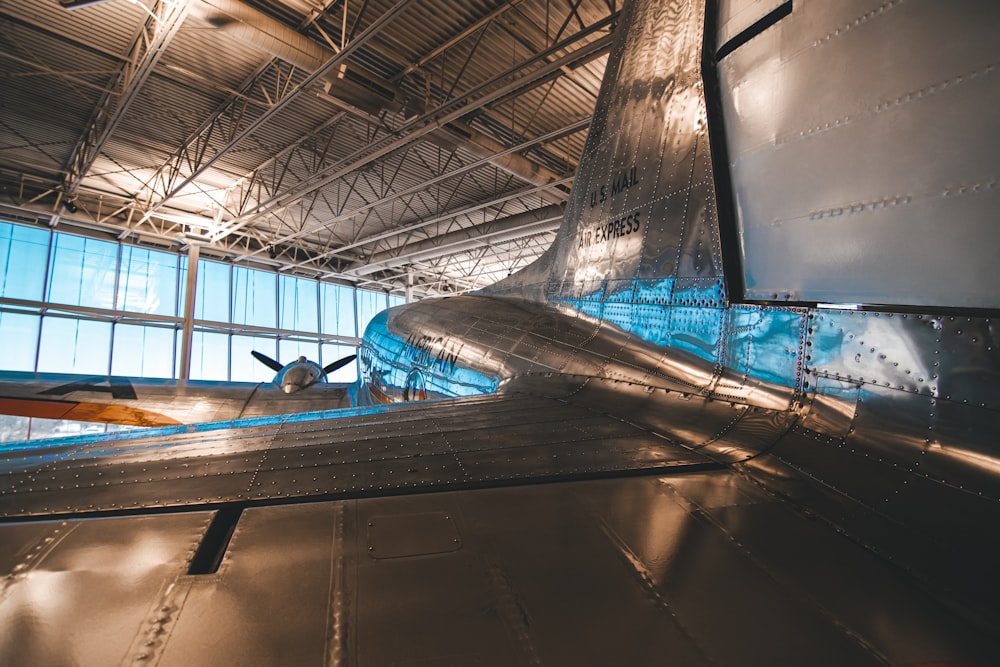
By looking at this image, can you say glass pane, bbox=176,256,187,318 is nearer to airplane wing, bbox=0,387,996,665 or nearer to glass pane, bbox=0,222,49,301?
glass pane, bbox=0,222,49,301

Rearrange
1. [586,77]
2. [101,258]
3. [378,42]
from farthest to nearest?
[101,258] < [586,77] < [378,42]

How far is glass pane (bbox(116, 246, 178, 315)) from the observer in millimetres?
20852

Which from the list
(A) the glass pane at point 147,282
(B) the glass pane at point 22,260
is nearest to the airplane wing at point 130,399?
(B) the glass pane at point 22,260

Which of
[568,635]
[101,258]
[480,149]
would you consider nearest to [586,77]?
[480,149]

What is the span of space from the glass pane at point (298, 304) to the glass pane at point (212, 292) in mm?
2860

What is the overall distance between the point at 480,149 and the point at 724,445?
1249 centimetres

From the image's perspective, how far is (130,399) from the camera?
28.2ft

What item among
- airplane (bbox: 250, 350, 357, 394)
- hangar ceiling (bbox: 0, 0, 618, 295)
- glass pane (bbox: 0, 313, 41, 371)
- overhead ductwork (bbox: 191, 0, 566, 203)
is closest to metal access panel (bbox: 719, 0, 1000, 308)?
hangar ceiling (bbox: 0, 0, 618, 295)

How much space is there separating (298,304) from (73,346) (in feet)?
32.6

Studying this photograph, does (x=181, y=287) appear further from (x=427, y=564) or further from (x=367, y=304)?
(x=427, y=564)

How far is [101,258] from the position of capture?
20.3 m

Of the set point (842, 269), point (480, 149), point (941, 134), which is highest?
point (480, 149)

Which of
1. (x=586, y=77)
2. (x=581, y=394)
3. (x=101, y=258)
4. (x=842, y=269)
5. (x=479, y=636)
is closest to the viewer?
(x=479, y=636)

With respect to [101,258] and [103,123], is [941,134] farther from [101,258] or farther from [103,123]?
[101,258]
